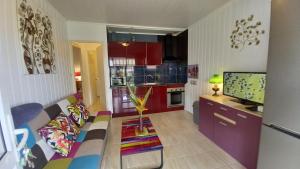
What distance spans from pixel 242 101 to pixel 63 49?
3.67 meters

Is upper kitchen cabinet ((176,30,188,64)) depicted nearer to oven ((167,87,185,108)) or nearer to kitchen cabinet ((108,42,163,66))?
kitchen cabinet ((108,42,163,66))

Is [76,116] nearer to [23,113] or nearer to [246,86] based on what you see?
[23,113]

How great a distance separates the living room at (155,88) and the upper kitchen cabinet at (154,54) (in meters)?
0.03

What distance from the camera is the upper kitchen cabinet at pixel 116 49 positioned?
12.4 ft

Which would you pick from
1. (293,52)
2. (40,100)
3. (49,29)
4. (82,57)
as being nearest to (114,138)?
(40,100)

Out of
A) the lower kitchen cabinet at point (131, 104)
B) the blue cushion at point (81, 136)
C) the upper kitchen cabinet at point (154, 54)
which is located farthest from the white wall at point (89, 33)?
the blue cushion at point (81, 136)

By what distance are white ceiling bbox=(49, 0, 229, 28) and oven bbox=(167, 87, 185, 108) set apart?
192 centimetres

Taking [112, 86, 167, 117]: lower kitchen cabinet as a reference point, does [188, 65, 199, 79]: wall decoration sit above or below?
above

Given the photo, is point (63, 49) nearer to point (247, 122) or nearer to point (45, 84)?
point (45, 84)

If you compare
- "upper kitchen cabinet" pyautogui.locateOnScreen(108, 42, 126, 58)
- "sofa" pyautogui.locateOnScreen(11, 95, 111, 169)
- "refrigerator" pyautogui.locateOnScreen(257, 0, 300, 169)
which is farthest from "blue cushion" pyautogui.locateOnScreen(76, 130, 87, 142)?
"upper kitchen cabinet" pyautogui.locateOnScreen(108, 42, 126, 58)

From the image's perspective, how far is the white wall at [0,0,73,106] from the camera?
1.37m

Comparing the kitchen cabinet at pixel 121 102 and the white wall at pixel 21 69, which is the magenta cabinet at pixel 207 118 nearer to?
the kitchen cabinet at pixel 121 102

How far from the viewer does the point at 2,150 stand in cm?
71

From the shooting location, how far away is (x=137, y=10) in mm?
2756
